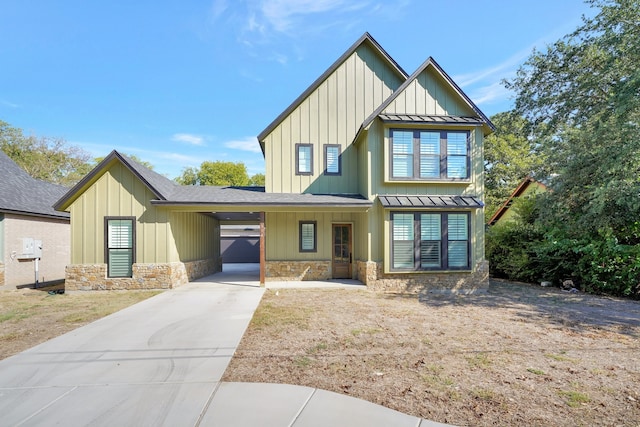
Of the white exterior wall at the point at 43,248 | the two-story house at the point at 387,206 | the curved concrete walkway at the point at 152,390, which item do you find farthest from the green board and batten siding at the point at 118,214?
the curved concrete walkway at the point at 152,390

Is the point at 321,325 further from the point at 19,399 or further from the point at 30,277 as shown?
the point at 30,277

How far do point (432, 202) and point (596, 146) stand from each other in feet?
18.1

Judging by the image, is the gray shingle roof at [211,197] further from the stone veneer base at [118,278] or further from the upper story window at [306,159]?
the stone veneer base at [118,278]

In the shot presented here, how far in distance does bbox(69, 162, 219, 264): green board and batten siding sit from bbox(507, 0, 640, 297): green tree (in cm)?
1313

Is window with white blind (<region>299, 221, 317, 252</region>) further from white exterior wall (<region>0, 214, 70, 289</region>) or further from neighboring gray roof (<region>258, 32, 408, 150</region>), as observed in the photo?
white exterior wall (<region>0, 214, 70, 289</region>)

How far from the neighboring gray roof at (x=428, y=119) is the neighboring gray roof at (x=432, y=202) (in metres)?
2.41

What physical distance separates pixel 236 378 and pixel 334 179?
917 cm

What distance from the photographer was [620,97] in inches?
348

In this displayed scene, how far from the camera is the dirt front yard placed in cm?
342

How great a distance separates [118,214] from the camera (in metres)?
10.7

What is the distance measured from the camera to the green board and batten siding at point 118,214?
10.6 m

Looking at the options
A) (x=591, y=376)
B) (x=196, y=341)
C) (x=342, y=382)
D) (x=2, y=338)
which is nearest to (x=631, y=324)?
(x=591, y=376)

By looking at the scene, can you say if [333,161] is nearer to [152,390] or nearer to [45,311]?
[45,311]

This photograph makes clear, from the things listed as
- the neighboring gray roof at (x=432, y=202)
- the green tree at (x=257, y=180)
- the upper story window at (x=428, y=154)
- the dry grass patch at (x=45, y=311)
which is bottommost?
the dry grass patch at (x=45, y=311)
